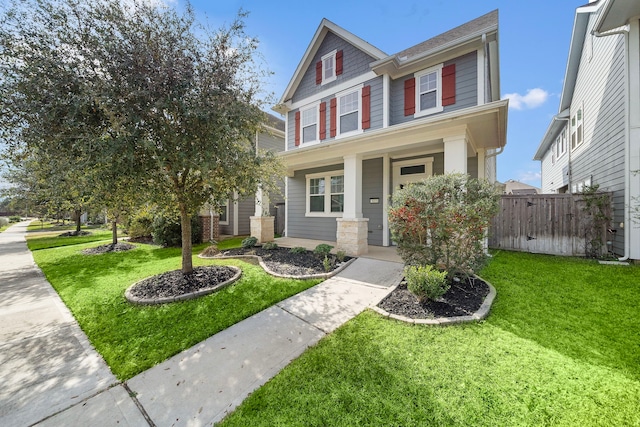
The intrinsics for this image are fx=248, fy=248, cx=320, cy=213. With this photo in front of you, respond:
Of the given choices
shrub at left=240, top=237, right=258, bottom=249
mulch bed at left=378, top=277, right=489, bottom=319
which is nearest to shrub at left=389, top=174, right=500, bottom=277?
mulch bed at left=378, top=277, right=489, bottom=319

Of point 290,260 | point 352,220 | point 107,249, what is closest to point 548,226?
point 352,220

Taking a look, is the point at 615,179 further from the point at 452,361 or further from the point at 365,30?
the point at 365,30

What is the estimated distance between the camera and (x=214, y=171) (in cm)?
491

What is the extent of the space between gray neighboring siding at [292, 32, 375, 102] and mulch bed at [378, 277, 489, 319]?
774cm

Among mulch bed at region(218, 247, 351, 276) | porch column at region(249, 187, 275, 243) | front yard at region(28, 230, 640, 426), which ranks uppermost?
porch column at region(249, 187, 275, 243)

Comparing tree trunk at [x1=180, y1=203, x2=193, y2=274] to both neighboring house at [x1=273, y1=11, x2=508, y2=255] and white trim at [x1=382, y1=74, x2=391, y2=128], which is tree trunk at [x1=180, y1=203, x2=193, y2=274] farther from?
white trim at [x1=382, y1=74, x2=391, y2=128]

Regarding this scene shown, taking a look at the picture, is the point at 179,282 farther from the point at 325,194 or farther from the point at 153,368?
the point at 325,194

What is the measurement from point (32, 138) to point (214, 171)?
249 cm

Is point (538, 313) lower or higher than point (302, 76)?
lower

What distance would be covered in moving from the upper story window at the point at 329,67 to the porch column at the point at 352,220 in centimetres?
438

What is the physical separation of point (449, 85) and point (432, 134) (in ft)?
8.54

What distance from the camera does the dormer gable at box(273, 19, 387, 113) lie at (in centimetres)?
889

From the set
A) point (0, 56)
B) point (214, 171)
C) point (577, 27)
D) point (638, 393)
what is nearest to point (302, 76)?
point (214, 171)

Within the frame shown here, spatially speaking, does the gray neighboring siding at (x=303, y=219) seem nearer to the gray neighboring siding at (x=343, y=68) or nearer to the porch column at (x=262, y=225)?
the porch column at (x=262, y=225)
